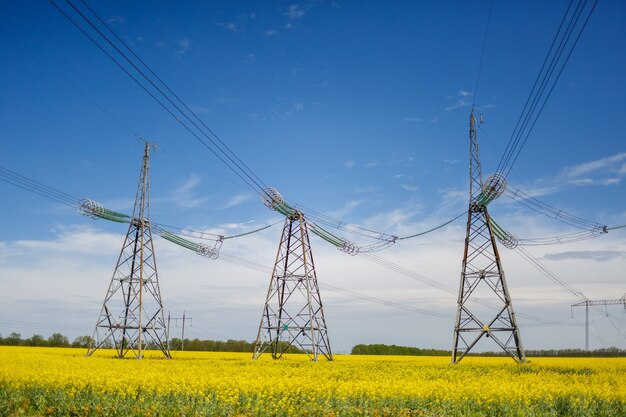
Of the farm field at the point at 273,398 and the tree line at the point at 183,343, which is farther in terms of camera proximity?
the tree line at the point at 183,343

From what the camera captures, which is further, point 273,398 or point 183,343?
point 183,343

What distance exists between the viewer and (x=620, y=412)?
15875 mm

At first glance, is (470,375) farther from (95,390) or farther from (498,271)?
(95,390)

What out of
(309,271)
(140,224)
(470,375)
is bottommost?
(470,375)

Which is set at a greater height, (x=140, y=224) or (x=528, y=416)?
(x=140, y=224)

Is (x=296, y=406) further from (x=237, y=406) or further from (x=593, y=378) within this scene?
(x=593, y=378)

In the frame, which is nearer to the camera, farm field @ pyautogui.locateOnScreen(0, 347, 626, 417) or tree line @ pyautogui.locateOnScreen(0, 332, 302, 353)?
farm field @ pyautogui.locateOnScreen(0, 347, 626, 417)

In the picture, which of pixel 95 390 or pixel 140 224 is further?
pixel 140 224

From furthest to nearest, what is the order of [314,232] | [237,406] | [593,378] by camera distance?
[314,232], [593,378], [237,406]

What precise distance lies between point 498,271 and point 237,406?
24.5 meters

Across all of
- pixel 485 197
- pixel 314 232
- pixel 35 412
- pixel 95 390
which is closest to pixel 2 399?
pixel 35 412

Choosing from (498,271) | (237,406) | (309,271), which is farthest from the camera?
(309,271)

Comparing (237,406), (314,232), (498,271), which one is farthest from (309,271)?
(237,406)

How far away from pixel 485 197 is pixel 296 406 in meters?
24.9
